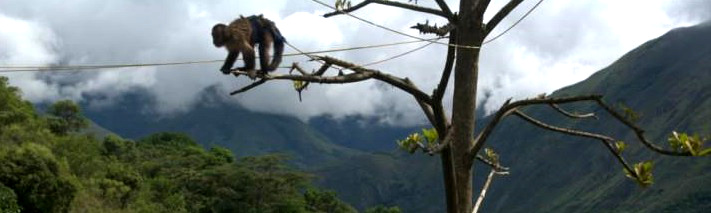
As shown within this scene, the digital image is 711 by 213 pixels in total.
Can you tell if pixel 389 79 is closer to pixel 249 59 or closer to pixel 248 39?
pixel 249 59

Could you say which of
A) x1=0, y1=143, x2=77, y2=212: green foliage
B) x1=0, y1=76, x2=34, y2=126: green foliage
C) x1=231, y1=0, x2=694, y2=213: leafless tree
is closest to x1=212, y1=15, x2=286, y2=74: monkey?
x1=231, y1=0, x2=694, y2=213: leafless tree

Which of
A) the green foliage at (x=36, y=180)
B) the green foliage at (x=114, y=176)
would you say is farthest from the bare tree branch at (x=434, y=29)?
the green foliage at (x=36, y=180)

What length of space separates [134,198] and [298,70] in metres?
38.9

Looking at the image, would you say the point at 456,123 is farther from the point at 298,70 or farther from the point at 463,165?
the point at 298,70

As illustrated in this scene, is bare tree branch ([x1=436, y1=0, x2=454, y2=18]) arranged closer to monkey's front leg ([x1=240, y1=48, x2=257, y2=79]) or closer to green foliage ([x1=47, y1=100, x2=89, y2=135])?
monkey's front leg ([x1=240, y1=48, x2=257, y2=79])

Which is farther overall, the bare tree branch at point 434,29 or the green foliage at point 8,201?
the green foliage at point 8,201

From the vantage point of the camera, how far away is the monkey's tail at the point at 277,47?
7.13 m

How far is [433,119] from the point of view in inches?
162

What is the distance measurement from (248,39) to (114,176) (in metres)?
36.9

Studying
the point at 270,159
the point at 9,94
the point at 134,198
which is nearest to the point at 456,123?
the point at 134,198

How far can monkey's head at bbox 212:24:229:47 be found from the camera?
664 centimetres

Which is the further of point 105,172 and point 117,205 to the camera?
point 105,172

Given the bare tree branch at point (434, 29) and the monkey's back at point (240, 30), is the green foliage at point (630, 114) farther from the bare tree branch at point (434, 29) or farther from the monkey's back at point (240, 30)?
the monkey's back at point (240, 30)

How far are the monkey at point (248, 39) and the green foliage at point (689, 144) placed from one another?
353 cm
